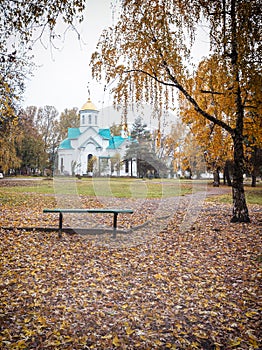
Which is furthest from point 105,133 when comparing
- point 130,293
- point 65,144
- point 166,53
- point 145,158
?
point 130,293

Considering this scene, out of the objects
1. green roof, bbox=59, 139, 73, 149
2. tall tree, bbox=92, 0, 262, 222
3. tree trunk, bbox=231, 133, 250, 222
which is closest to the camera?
tall tree, bbox=92, 0, 262, 222

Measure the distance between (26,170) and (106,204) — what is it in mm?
5456

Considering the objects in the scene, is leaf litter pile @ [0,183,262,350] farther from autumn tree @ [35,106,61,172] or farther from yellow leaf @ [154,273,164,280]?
autumn tree @ [35,106,61,172]

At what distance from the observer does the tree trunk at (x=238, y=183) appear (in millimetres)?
7109

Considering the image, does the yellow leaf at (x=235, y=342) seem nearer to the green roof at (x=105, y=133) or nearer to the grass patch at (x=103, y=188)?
the grass patch at (x=103, y=188)

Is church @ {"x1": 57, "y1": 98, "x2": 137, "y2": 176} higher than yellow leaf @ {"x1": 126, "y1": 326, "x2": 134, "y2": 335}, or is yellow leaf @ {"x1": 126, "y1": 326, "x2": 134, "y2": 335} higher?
church @ {"x1": 57, "y1": 98, "x2": 137, "y2": 176}

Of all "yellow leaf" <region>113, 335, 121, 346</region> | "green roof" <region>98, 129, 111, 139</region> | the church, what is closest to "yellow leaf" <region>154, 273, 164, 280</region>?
"yellow leaf" <region>113, 335, 121, 346</region>

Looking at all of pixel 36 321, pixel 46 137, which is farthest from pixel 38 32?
pixel 46 137

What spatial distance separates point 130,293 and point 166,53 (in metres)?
5.07

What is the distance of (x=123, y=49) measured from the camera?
6.96 meters

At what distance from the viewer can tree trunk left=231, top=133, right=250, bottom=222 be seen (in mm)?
7109

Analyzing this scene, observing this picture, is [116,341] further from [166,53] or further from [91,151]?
[91,151]

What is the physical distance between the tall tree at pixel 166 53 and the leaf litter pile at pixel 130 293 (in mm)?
2844

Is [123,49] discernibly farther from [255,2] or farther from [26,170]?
[26,170]
